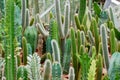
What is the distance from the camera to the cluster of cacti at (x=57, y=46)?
84cm

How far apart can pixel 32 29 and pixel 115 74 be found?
457mm

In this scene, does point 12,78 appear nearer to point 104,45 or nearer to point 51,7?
point 104,45

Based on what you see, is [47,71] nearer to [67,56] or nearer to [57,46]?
[57,46]

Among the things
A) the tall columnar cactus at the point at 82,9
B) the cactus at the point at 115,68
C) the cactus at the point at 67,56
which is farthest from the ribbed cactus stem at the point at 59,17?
the cactus at the point at 115,68

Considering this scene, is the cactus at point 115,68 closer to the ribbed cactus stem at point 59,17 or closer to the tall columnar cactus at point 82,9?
the ribbed cactus stem at point 59,17

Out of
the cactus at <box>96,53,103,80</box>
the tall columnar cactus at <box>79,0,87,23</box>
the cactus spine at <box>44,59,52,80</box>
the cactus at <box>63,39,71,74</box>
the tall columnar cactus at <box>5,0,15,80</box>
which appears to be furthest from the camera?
the tall columnar cactus at <box>79,0,87,23</box>

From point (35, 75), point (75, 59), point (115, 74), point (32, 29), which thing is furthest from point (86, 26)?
point (35, 75)

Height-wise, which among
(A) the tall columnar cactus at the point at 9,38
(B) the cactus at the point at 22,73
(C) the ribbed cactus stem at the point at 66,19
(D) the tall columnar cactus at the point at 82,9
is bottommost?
(B) the cactus at the point at 22,73

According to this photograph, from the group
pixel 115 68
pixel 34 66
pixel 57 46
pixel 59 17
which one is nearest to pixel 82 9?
pixel 59 17

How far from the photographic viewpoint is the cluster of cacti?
0.84m

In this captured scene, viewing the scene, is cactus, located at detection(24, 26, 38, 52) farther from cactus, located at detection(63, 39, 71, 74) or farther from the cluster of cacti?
cactus, located at detection(63, 39, 71, 74)

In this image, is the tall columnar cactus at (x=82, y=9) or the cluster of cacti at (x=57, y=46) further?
the tall columnar cactus at (x=82, y=9)

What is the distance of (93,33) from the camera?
1.43 meters

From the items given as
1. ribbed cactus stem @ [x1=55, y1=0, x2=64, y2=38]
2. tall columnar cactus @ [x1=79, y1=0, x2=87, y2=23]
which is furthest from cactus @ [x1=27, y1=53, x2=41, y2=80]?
tall columnar cactus @ [x1=79, y1=0, x2=87, y2=23]
